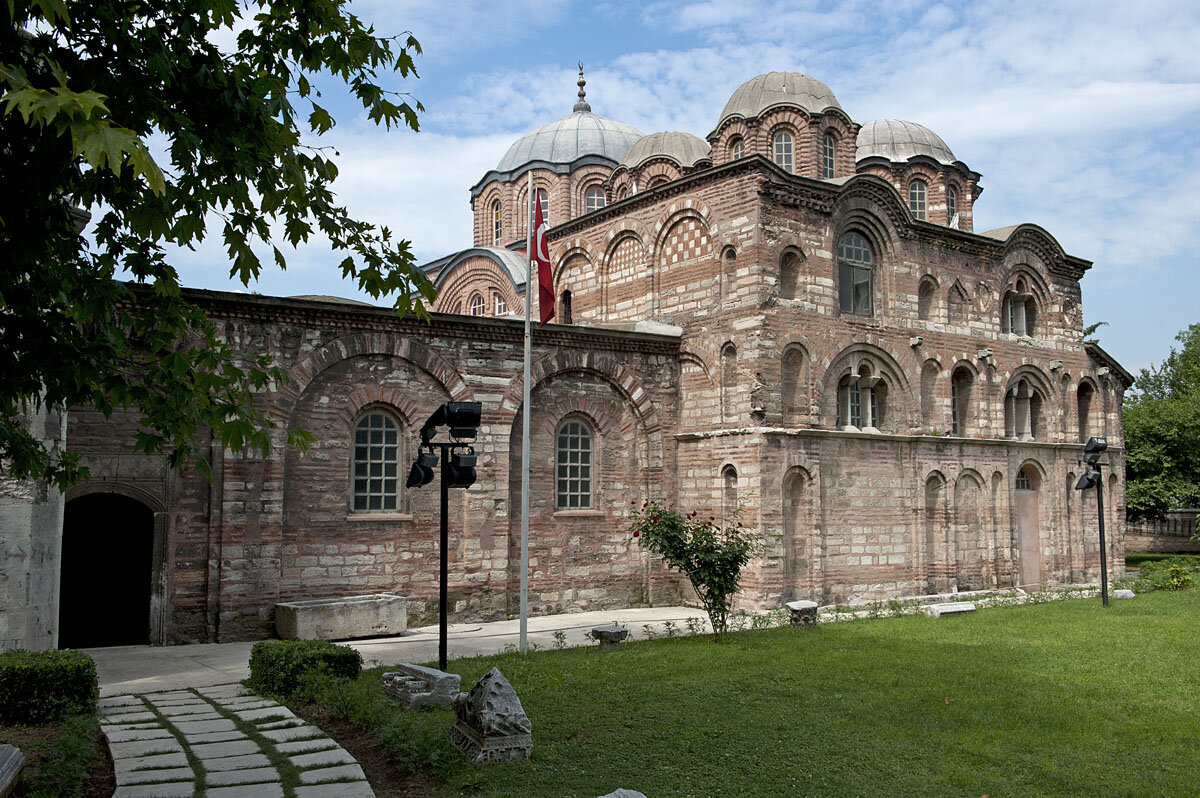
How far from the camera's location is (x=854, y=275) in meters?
19.1

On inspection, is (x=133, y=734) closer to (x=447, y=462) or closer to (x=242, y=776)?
(x=242, y=776)

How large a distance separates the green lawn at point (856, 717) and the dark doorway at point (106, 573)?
560 centimetres

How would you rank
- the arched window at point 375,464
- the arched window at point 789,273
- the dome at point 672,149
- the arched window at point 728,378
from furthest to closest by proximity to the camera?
the dome at point 672,149, the arched window at point 789,273, the arched window at point 728,378, the arched window at point 375,464

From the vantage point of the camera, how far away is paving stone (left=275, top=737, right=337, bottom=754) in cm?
715

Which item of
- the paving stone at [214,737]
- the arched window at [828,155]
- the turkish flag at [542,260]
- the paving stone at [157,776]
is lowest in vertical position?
the paving stone at [214,737]

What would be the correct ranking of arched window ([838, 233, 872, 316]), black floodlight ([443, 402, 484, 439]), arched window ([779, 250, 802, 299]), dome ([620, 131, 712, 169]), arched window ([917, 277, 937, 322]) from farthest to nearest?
dome ([620, 131, 712, 169])
arched window ([917, 277, 937, 322])
arched window ([838, 233, 872, 316])
arched window ([779, 250, 802, 299])
black floodlight ([443, 402, 484, 439])

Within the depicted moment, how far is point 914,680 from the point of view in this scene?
1013 centimetres

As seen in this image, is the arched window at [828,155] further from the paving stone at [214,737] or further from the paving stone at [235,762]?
the paving stone at [235,762]

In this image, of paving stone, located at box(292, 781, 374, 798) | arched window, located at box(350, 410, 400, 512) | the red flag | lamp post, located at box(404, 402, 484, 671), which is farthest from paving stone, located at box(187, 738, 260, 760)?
arched window, located at box(350, 410, 400, 512)

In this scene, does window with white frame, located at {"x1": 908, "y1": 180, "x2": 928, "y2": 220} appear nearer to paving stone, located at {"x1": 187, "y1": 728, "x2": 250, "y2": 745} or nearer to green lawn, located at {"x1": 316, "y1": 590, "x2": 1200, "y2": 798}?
green lawn, located at {"x1": 316, "y1": 590, "x2": 1200, "y2": 798}

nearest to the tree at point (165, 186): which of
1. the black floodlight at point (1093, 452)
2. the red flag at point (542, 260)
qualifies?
the red flag at point (542, 260)

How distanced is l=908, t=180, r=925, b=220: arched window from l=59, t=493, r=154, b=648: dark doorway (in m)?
18.9

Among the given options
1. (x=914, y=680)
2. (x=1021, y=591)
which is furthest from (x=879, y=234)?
(x=914, y=680)

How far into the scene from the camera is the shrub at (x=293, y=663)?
9.17 metres
